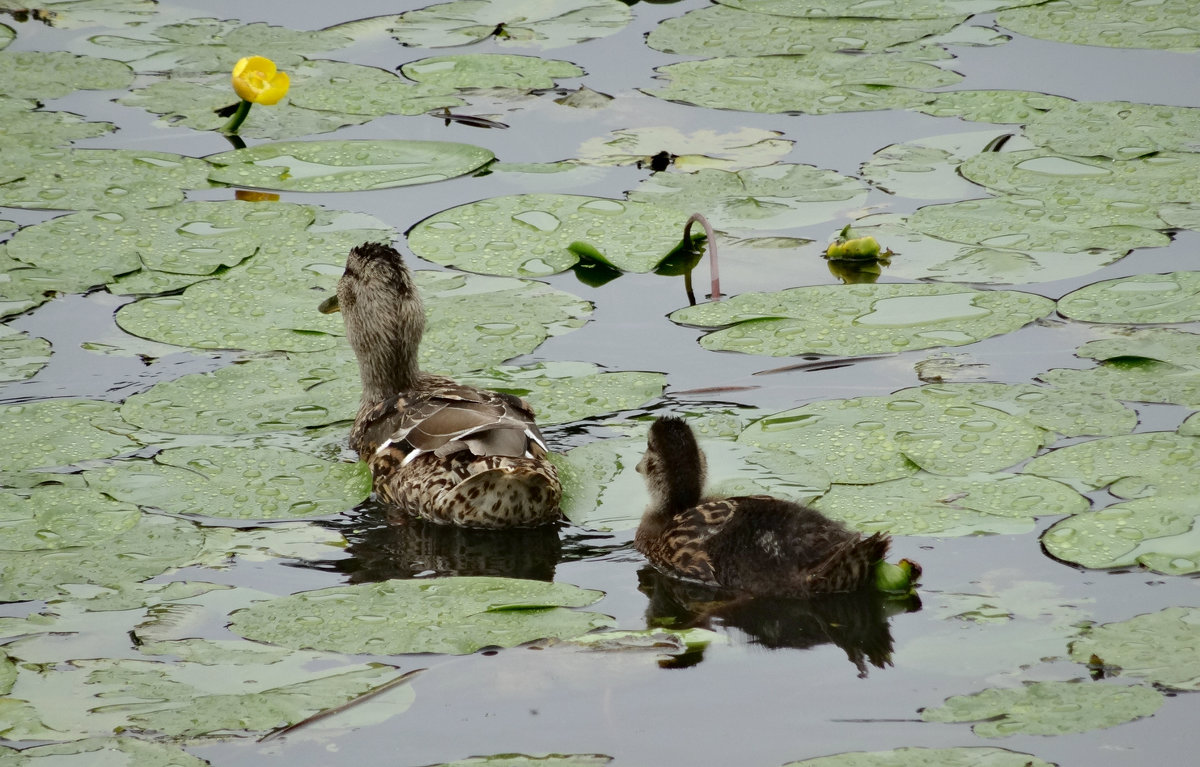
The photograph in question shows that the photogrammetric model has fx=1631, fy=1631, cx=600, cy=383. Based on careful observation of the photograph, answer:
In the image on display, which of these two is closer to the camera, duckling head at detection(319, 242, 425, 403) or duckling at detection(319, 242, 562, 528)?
duckling at detection(319, 242, 562, 528)

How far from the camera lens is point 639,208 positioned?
941cm

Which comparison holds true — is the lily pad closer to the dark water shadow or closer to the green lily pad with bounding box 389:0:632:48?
the green lily pad with bounding box 389:0:632:48

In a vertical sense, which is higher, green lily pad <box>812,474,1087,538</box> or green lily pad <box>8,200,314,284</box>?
green lily pad <box>8,200,314,284</box>

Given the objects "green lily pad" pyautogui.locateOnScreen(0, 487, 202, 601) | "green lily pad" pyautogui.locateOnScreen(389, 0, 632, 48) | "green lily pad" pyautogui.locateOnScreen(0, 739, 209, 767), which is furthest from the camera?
"green lily pad" pyautogui.locateOnScreen(389, 0, 632, 48)

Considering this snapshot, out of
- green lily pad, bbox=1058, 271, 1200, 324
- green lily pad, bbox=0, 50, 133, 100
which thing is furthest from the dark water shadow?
green lily pad, bbox=0, 50, 133, 100

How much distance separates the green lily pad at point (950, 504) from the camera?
20.3 feet

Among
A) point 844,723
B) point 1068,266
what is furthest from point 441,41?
point 844,723

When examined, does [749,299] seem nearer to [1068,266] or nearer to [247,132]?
[1068,266]

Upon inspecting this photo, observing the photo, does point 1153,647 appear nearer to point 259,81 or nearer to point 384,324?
point 384,324

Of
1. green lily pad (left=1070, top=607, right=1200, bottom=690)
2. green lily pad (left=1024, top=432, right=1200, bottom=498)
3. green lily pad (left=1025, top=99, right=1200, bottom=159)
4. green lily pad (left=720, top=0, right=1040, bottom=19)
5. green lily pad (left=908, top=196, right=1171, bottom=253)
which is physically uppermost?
green lily pad (left=720, top=0, right=1040, bottom=19)

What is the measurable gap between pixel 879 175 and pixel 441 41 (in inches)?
161

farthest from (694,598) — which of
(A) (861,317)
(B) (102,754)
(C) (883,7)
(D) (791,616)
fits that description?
(C) (883,7)

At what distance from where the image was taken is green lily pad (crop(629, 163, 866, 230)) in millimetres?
9383

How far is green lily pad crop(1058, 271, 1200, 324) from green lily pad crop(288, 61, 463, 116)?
4846mm
